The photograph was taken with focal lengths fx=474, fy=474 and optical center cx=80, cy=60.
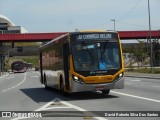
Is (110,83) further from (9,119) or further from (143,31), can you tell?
(143,31)

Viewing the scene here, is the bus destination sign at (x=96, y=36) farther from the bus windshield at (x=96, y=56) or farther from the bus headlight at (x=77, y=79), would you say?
the bus headlight at (x=77, y=79)

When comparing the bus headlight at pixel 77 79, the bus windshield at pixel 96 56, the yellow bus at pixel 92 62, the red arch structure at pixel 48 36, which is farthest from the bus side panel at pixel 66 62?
the red arch structure at pixel 48 36

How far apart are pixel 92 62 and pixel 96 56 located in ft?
1.03

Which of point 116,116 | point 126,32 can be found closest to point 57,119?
point 116,116

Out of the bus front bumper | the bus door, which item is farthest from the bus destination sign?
the bus front bumper

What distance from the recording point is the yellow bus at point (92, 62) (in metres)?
19.8

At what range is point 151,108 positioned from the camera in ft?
49.3

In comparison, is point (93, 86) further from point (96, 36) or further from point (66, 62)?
point (96, 36)

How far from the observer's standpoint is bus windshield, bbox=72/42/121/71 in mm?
19938

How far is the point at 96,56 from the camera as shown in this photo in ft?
65.8

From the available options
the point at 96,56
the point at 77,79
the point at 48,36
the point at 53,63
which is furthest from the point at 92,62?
the point at 48,36

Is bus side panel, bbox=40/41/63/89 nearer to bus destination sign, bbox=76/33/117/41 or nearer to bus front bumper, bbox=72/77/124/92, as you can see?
bus destination sign, bbox=76/33/117/41

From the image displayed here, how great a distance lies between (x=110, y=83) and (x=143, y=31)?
293 ft

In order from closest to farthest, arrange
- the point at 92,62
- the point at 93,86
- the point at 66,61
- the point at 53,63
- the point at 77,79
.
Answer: the point at 77,79 → the point at 93,86 → the point at 92,62 → the point at 66,61 → the point at 53,63
